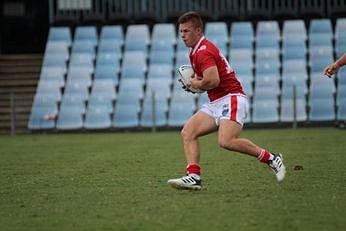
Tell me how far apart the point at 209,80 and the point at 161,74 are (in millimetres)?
16802

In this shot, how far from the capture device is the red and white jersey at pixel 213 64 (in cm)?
1043

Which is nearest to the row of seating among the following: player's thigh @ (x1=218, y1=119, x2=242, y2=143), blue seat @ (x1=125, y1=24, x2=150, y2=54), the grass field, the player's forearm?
blue seat @ (x1=125, y1=24, x2=150, y2=54)

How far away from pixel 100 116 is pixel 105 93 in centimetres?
88

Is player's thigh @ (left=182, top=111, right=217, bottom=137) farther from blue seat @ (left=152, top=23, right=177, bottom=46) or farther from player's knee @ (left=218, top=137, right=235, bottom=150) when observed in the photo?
blue seat @ (left=152, top=23, right=177, bottom=46)

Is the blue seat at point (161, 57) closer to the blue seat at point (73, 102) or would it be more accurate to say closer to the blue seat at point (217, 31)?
the blue seat at point (217, 31)

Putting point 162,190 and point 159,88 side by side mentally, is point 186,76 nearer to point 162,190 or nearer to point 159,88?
point 162,190

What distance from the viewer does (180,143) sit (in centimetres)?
1975

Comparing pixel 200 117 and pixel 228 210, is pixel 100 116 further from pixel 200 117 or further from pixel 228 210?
pixel 228 210

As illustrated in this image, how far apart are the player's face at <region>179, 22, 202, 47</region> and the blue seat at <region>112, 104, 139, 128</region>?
15337 mm

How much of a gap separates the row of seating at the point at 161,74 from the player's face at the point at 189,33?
15.0 m

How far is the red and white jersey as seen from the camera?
34.2 ft

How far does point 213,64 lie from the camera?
1043 cm

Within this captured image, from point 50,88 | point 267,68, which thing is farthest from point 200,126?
point 50,88

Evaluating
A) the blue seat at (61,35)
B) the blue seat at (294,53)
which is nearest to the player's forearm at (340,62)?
the blue seat at (294,53)
